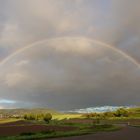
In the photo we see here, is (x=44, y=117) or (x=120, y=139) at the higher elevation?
(x=44, y=117)

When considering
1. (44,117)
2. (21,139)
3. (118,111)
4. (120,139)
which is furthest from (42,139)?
(118,111)

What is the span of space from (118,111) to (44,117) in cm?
4924

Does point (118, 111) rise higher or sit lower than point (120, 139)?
higher

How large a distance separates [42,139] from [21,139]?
289 cm

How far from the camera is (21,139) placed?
44312mm

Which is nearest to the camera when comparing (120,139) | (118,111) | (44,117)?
(120,139)

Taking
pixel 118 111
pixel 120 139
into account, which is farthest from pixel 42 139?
pixel 118 111

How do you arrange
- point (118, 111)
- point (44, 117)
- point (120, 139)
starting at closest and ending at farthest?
1. point (120, 139)
2. point (44, 117)
3. point (118, 111)

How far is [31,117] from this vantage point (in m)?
178

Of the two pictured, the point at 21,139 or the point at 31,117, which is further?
the point at 31,117

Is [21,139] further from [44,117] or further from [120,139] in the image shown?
[44,117]

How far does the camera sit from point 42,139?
44344 millimetres

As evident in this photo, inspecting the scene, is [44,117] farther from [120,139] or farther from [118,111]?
[120,139]

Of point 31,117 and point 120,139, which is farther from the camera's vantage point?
point 31,117
